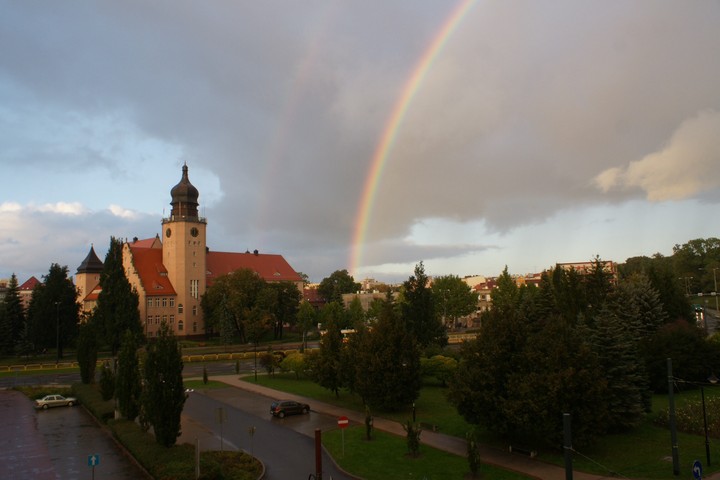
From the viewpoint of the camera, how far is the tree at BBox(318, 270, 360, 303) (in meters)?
143

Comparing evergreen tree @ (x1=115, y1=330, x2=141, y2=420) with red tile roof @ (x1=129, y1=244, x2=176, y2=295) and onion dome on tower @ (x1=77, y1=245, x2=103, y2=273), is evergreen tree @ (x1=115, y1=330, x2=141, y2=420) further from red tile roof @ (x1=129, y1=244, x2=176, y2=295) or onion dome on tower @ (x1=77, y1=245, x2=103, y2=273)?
onion dome on tower @ (x1=77, y1=245, x2=103, y2=273)

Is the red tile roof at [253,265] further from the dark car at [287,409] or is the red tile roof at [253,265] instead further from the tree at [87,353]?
the dark car at [287,409]

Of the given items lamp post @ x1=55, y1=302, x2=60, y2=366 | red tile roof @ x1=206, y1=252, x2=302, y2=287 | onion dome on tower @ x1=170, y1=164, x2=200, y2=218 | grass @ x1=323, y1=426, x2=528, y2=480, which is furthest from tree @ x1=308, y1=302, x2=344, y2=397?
red tile roof @ x1=206, y1=252, x2=302, y2=287

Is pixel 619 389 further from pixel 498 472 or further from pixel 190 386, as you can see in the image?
pixel 190 386

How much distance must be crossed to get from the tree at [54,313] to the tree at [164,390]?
5313 centimetres

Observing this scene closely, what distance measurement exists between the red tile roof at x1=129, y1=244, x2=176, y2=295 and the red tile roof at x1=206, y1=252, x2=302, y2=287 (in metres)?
9.41

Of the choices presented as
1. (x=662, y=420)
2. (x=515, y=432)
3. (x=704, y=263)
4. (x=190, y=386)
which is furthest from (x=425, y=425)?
(x=704, y=263)

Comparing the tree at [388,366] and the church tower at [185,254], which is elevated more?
the church tower at [185,254]

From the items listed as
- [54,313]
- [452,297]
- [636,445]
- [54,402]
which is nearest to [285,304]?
[452,297]

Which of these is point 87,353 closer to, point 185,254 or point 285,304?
point 185,254

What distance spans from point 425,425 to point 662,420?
37.7ft

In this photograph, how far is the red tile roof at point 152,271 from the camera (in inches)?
3383

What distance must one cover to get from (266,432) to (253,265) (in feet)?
269

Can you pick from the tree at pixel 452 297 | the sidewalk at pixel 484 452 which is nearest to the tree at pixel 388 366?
the sidewalk at pixel 484 452
